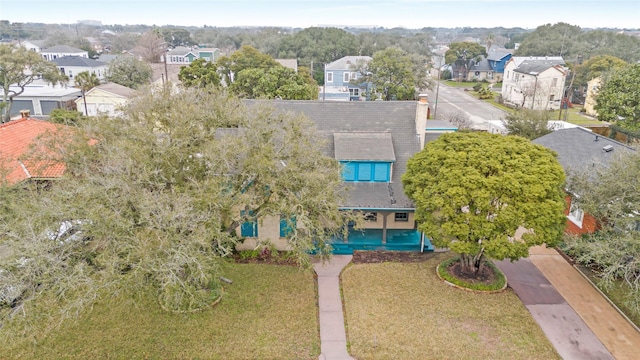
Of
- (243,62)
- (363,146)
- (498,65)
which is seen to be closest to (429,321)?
(363,146)

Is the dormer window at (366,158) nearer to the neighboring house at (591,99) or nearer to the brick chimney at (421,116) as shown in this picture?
the brick chimney at (421,116)

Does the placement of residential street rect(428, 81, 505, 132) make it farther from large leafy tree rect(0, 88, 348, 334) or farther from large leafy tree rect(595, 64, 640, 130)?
large leafy tree rect(0, 88, 348, 334)

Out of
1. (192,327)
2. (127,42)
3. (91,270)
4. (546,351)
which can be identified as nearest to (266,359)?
(192,327)

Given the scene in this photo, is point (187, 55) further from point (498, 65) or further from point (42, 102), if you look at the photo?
point (498, 65)

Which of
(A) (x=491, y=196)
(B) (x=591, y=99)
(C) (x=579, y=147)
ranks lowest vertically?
(B) (x=591, y=99)

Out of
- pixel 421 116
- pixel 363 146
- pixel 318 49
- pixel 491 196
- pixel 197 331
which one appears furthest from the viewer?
pixel 318 49

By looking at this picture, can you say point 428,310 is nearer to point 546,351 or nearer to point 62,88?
point 546,351

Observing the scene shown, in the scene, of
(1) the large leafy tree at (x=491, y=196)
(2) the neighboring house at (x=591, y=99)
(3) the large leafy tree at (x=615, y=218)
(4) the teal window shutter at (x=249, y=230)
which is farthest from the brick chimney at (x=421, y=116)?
(2) the neighboring house at (x=591, y=99)
